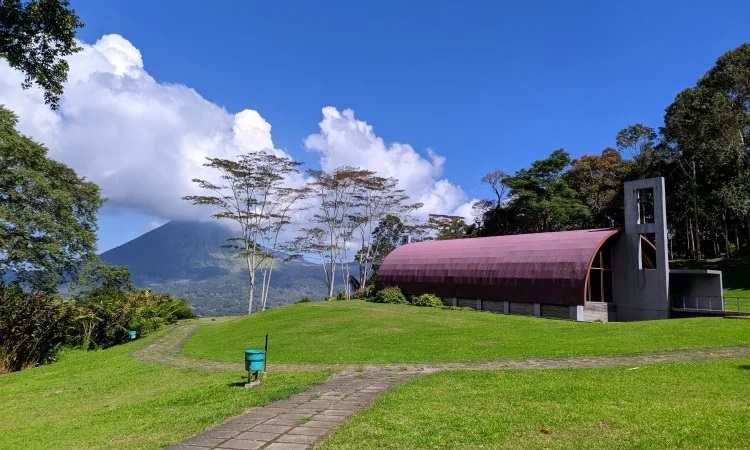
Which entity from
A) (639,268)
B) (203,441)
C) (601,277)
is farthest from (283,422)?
(639,268)

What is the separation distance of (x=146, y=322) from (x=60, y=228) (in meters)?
7.79

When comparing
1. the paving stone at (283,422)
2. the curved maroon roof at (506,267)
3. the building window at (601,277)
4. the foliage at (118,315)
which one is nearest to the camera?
the paving stone at (283,422)

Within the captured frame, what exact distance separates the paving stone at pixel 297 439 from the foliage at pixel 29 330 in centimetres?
1915

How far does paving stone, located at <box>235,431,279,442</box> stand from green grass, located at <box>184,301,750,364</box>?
24.3ft

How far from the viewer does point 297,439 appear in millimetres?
A: 5418

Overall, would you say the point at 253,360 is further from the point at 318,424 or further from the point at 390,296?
the point at 390,296

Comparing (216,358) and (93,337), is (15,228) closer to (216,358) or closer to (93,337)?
(93,337)

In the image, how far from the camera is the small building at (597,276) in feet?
79.4

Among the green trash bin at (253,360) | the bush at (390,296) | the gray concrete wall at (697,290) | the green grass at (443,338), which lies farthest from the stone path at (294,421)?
the bush at (390,296)

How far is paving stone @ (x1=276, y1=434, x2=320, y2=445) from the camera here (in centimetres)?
530

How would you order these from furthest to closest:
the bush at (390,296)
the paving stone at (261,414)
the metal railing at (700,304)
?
1. the bush at (390,296)
2. the metal railing at (700,304)
3. the paving stone at (261,414)

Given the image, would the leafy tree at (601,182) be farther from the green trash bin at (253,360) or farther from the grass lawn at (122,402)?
the green trash bin at (253,360)

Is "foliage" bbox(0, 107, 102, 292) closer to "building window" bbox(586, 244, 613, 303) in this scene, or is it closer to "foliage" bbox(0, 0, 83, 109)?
"foliage" bbox(0, 0, 83, 109)

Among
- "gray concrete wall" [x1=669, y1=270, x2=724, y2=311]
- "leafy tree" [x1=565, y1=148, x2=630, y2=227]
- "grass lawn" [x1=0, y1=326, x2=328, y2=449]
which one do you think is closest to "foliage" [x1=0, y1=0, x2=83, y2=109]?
"grass lawn" [x1=0, y1=326, x2=328, y2=449]
